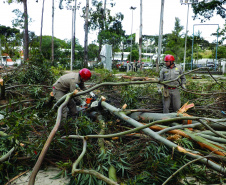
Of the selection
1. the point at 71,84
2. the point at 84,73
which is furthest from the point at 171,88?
the point at 71,84

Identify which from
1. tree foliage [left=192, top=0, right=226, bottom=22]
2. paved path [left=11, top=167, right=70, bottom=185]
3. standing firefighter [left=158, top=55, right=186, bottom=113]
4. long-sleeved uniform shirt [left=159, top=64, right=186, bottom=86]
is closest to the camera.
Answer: paved path [left=11, top=167, right=70, bottom=185]

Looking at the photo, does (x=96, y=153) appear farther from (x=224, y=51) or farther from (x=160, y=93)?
(x=224, y=51)

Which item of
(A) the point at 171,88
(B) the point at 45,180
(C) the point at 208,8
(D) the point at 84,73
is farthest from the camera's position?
(C) the point at 208,8

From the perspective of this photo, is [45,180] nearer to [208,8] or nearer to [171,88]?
Answer: [171,88]

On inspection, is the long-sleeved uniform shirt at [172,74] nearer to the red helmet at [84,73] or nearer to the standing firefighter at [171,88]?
the standing firefighter at [171,88]

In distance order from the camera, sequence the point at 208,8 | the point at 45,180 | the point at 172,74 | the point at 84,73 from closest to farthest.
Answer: the point at 45,180, the point at 84,73, the point at 172,74, the point at 208,8

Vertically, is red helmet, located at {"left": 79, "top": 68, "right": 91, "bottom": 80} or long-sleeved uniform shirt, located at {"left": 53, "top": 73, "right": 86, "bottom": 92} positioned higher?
red helmet, located at {"left": 79, "top": 68, "right": 91, "bottom": 80}

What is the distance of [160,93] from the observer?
536cm

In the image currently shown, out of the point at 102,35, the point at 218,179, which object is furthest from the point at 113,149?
the point at 102,35

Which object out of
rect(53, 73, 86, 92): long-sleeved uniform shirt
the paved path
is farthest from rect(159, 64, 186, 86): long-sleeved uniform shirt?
the paved path

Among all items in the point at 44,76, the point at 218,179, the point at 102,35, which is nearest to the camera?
the point at 218,179

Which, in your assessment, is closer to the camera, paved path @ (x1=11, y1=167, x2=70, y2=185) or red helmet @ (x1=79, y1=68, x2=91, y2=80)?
paved path @ (x1=11, y1=167, x2=70, y2=185)

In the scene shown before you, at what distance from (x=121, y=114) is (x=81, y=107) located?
136cm

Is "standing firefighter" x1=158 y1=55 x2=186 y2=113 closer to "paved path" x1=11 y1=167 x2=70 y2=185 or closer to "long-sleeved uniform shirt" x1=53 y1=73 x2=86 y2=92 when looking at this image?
"long-sleeved uniform shirt" x1=53 y1=73 x2=86 y2=92
